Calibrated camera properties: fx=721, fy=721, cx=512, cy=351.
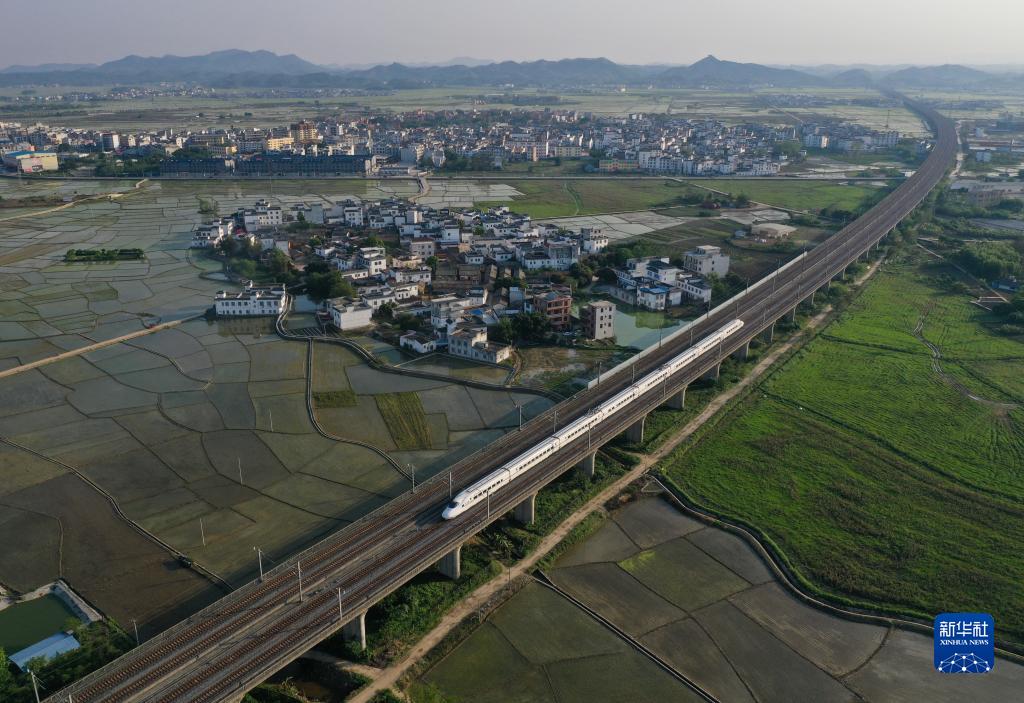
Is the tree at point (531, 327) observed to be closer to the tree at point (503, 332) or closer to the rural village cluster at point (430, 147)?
the tree at point (503, 332)

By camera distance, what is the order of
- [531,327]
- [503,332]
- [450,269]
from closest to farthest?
[503,332]
[531,327]
[450,269]

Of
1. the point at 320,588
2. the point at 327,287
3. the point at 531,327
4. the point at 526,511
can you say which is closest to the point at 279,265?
the point at 327,287

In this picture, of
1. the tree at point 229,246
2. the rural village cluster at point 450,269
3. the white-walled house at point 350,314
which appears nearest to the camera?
the rural village cluster at point 450,269

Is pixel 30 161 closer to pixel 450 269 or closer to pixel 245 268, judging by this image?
pixel 245 268

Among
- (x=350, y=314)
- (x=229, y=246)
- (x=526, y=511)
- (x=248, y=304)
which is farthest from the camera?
(x=229, y=246)

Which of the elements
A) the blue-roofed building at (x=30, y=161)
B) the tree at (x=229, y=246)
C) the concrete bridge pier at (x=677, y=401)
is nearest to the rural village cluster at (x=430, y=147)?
the blue-roofed building at (x=30, y=161)

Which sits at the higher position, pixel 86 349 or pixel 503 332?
pixel 503 332

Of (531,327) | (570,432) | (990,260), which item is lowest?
(570,432)
